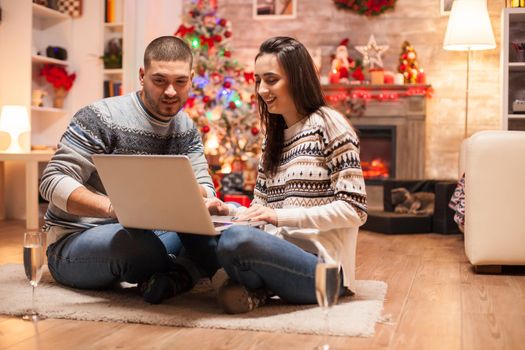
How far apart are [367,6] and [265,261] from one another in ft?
16.0

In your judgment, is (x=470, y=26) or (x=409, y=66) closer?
(x=470, y=26)

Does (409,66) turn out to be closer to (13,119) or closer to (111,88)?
(111,88)

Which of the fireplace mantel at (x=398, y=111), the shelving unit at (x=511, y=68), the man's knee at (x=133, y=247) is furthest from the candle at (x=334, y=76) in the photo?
the man's knee at (x=133, y=247)

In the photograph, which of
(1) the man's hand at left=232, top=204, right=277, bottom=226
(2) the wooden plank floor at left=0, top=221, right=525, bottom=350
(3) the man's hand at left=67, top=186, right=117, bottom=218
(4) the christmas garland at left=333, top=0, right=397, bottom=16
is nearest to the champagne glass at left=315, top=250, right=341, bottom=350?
(2) the wooden plank floor at left=0, top=221, right=525, bottom=350

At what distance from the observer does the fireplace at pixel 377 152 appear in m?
6.62

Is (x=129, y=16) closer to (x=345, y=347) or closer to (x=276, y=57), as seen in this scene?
(x=276, y=57)

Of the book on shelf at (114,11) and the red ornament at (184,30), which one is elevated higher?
the book on shelf at (114,11)

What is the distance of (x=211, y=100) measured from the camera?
6328 millimetres

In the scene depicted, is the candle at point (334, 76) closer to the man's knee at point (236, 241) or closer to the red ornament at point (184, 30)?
the red ornament at point (184, 30)

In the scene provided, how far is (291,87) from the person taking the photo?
7.59 feet

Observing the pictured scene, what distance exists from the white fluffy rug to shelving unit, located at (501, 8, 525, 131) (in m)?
3.71

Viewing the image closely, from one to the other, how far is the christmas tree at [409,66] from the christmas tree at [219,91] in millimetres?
1323

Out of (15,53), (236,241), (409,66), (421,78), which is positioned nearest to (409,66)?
(409,66)

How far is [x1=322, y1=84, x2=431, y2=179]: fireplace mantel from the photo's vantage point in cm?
649
